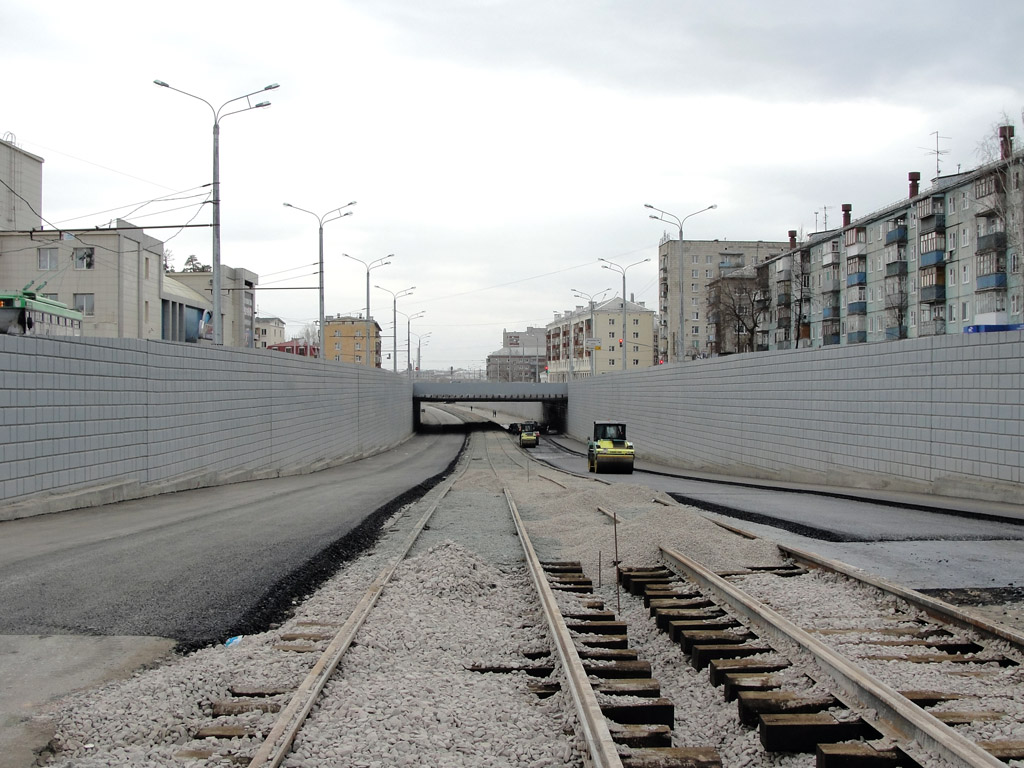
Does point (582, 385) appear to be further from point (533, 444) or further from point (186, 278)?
point (186, 278)

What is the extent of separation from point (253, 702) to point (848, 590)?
20.8ft

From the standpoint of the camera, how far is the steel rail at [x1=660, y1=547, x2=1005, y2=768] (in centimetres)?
432

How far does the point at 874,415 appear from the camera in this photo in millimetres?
21500

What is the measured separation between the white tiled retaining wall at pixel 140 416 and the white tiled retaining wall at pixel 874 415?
17224 mm

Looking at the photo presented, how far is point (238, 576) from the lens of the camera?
391 inches

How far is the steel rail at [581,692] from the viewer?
4.38 meters

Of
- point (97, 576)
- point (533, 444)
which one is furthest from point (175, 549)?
point (533, 444)

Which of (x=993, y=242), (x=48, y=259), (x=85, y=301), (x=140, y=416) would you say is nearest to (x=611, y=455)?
(x=140, y=416)

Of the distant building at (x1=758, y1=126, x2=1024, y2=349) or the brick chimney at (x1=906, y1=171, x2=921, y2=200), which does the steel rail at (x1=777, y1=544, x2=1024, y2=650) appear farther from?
the brick chimney at (x1=906, y1=171, x2=921, y2=200)

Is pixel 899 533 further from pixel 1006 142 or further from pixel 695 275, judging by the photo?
pixel 695 275

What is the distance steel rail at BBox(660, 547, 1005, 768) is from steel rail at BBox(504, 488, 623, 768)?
175cm

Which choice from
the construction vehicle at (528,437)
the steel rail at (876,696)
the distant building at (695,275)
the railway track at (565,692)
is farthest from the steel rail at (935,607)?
the distant building at (695,275)

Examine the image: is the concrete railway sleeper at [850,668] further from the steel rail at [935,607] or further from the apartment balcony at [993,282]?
the apartment balcony at [993,282]

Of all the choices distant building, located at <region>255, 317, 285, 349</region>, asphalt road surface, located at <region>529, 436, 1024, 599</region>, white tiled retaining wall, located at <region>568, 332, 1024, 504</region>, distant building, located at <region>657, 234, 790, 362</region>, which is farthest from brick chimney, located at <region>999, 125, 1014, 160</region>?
distant building, located at <region>255, 317, 285, 349</region>
